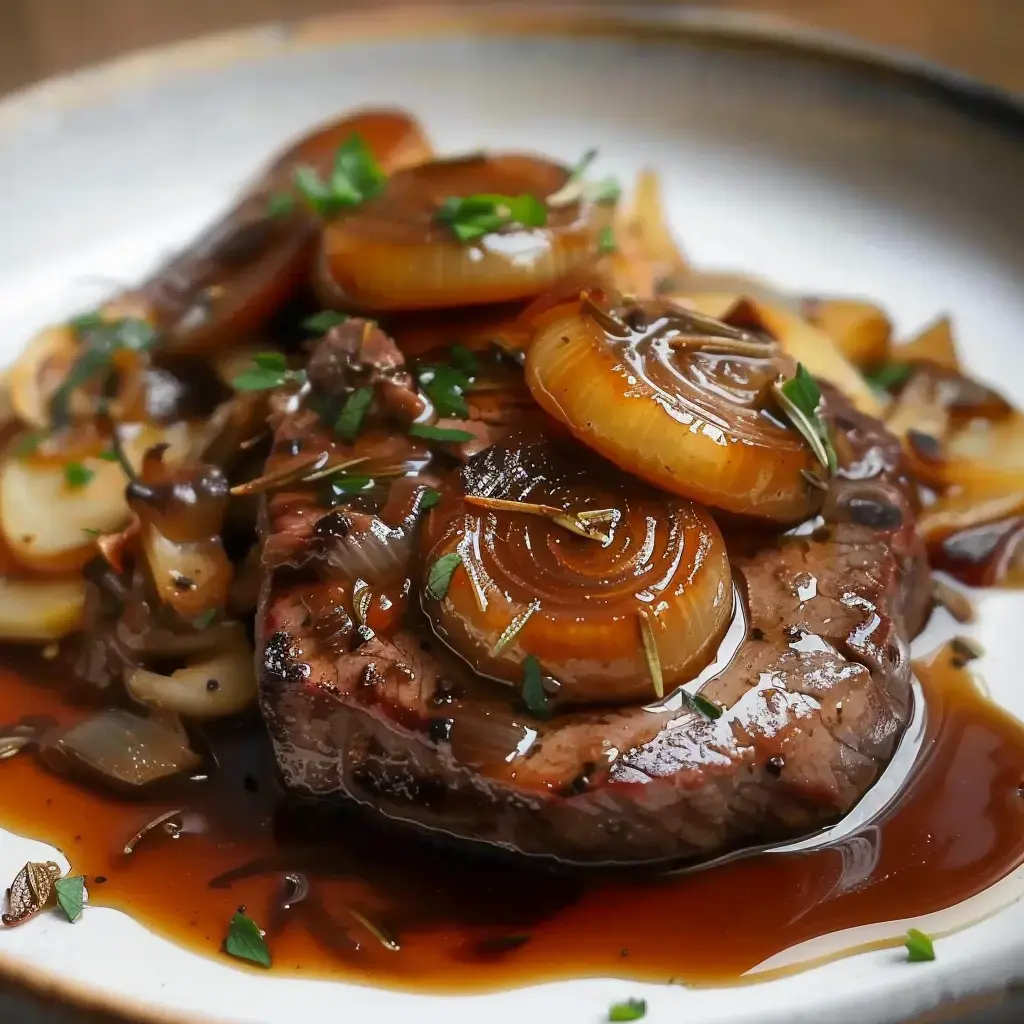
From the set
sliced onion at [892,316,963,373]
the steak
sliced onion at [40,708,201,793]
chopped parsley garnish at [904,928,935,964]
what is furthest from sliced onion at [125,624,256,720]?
sliced onion at [892,316,963,373]

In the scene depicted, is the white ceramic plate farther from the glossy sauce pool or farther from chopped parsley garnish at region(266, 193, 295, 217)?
the glossy sauce pool

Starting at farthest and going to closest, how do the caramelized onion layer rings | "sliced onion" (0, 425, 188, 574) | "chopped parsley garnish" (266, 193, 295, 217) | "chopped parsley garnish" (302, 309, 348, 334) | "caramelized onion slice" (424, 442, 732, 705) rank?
1. "chopped parsley garnish" (266, 193, 295, 217)
2. the caramelized onion layer rings
3. "sliced onion" (0, 425, 188, 574)
4. "chopped parsley garnish" (302, 309, 348, 334)
5. "caramelized onion slice" (424, 442, 732, 705)

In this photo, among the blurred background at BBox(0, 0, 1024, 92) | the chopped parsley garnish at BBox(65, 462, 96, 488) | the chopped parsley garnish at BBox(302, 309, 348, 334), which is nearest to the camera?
the chopped parsley garnish at BBox(302, 309, 348, 334)

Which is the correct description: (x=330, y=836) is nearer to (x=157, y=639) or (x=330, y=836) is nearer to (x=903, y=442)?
(x=157, y=639)

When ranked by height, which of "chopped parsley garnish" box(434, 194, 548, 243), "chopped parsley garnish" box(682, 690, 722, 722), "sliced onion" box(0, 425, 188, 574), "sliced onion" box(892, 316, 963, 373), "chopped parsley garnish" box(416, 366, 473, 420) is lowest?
"sliced onion" box(0, 425, 188, 574)

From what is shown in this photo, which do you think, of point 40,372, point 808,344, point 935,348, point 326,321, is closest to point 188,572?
point 326,321

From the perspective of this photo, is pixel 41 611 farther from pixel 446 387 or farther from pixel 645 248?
pixel 645 248

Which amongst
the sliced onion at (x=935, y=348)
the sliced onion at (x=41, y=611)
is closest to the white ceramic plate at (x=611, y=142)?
the sliced onion at (x=935, y=348)
